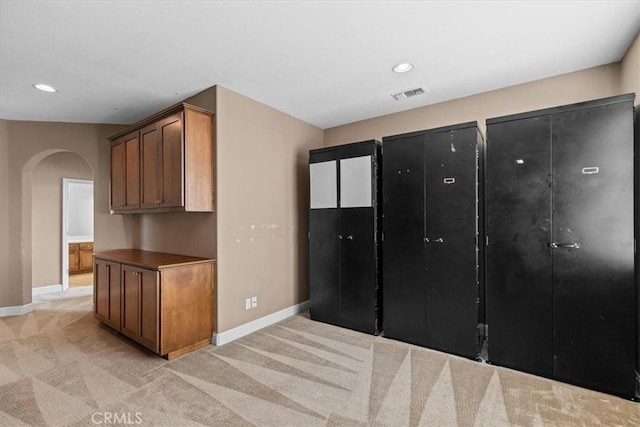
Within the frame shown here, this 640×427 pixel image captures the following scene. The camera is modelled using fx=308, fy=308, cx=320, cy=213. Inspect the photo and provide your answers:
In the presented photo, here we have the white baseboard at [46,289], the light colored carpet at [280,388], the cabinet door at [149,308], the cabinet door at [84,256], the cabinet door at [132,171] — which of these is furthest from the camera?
the cabinet door at [84,256]

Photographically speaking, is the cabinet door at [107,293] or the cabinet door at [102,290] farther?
the cabinet door at [102,290]

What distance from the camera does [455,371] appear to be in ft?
8.45

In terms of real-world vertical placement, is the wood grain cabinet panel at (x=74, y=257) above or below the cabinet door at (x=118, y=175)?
below

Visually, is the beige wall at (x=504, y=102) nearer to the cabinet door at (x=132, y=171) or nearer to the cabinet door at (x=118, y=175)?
the cabinet door at (x=132, y=171)

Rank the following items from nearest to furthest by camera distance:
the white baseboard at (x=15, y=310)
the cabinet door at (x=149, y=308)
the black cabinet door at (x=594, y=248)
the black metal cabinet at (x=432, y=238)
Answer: the black cabinet door at (x=594, y=248)
the cabinet door at (x=149, y=308)
the black metal cabinet at (x=432, y=238)
the white baseboard at (x=15, y=310)

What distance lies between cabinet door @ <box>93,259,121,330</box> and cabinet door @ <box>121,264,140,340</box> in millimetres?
151

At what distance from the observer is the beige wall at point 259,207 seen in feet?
10.6

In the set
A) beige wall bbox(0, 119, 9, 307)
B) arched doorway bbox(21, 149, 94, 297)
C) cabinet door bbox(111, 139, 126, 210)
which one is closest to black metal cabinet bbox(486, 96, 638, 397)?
cabinet door bbox(111, 139, 126, 210)

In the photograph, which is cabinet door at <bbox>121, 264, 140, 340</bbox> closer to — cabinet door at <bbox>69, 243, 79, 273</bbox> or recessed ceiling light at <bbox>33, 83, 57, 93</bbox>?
recessed ceiling light at <bbox>33, 83, 57, 93</bbox>

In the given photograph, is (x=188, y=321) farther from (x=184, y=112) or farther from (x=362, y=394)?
(x=184, y=112)

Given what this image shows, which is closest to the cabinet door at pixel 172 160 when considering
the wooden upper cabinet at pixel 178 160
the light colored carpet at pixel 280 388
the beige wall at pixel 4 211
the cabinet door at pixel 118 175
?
the wooden upper cabinet at pixel 178 160

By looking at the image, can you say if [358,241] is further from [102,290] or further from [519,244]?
[102,290]

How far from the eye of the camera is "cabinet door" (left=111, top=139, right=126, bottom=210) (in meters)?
3.84

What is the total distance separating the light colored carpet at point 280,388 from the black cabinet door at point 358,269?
0.32 meters
